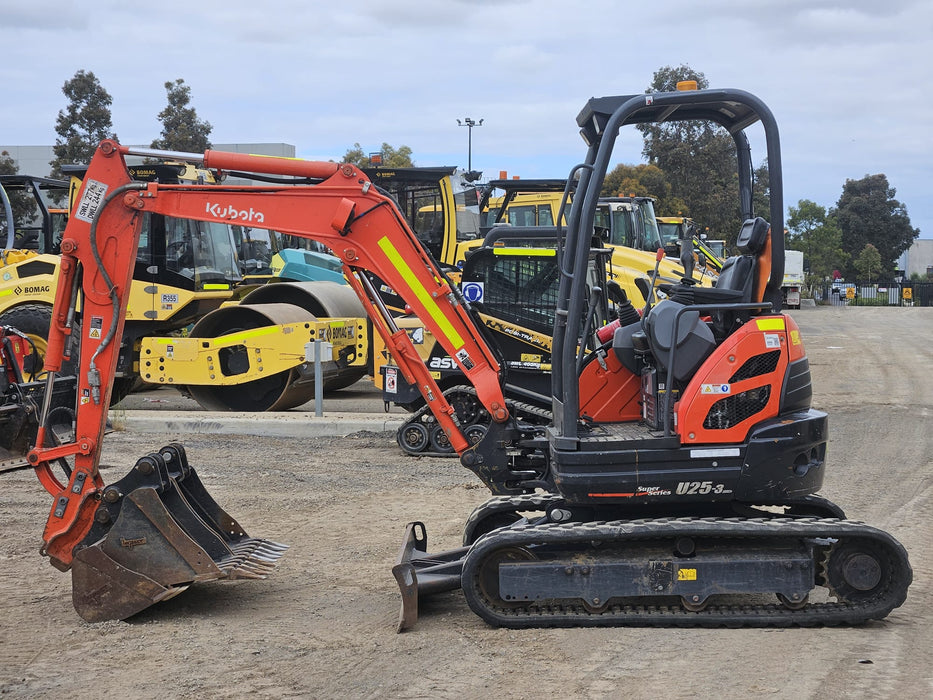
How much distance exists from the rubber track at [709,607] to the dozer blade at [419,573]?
0.89ft

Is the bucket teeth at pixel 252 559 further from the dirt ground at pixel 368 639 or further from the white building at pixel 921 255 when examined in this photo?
the white building at pixel 921 255

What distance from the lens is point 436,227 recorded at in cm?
1619

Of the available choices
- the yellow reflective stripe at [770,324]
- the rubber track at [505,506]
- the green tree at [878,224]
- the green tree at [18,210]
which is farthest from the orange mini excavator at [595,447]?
the green tree at [878,224]

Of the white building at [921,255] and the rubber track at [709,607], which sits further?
the white building at [921,255]

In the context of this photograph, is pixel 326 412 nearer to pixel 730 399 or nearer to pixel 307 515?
pixel 307 515

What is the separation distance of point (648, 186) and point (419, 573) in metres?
38.9

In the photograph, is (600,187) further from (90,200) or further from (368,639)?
(90,200)

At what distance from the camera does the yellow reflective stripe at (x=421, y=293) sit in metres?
6.20

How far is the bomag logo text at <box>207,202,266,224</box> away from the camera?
6.09 metres

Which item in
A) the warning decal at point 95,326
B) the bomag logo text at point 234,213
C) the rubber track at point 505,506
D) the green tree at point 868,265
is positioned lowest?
the rubber track at point 505,506

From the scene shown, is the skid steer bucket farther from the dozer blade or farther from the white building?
the white building

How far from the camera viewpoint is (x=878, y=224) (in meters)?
66.1

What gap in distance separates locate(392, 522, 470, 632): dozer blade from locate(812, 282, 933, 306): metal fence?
46427 millimetres

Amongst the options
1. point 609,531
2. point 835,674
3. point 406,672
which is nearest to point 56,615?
point 406,672
